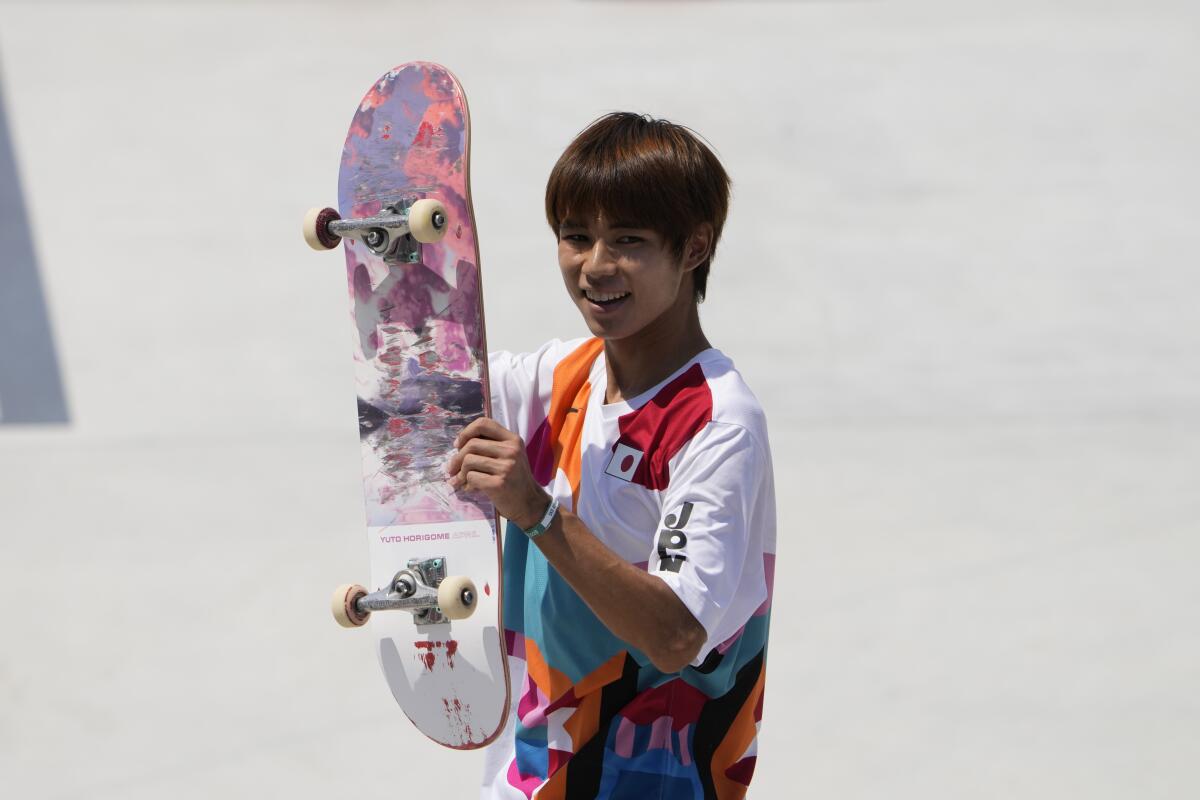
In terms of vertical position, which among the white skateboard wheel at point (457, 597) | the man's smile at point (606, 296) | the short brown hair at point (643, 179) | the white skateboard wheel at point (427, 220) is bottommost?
the white skateboard wheel at point (457, 597)

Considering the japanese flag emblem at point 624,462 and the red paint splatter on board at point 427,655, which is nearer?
the japanese flag emblem at point 624,462

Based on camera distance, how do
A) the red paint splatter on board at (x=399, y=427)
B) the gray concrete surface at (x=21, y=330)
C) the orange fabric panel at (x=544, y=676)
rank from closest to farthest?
1. the orange fabric panel at (x=544, y=676)
2. the red paint splatter on board at (x=399, y=427)
3. the gray concrete surface at (x=21, y=330)

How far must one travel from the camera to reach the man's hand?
5.28 feet

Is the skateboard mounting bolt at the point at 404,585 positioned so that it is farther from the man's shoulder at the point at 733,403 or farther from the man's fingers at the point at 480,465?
the man's shoulder at the point at 733,403

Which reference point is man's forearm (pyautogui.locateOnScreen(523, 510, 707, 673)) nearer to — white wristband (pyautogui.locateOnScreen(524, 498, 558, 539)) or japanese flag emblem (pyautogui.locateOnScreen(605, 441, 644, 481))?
white wristband (pyautogui.locateOnScreen(524, 498, 558, 539))

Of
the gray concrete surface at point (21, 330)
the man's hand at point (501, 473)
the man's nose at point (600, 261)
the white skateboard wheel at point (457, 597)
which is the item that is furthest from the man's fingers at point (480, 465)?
the gray concrete surface at point (21, 330)

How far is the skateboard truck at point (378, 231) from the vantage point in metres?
1.93

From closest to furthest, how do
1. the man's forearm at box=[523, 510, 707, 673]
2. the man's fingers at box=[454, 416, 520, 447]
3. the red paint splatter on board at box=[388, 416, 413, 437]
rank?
1. the man's forearm at box=[523, 510, 707, 673]
2. the man's fingers at box=[454, 416, 520, 447]
3. the red paint splatter on board at box=[388, 416, 413, 437]

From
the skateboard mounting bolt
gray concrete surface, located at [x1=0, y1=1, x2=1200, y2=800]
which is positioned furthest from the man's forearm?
gray concrete surface, located at [x1=0, y1=1, x2=1200, y2=800]

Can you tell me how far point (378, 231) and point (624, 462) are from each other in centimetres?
51

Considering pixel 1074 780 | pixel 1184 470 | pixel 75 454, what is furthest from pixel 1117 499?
pixel 75 454

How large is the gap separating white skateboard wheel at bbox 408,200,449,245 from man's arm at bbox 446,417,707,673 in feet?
1.14

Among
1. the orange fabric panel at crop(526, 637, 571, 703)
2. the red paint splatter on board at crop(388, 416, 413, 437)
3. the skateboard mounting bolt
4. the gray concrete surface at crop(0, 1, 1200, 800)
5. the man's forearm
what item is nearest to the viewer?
the man's forearm

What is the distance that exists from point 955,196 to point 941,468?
264 centimetres
